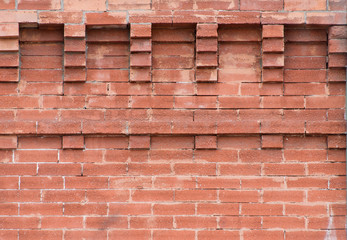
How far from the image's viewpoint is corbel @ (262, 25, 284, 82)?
12.5 feet

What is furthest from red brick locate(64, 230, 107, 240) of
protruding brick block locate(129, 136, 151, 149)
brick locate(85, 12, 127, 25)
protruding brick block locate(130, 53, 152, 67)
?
brick locate(85, 12, 127, 25)

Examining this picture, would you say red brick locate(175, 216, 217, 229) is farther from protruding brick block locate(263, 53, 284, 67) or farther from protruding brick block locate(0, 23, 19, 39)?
protruding brick block locate(0, 23, 19, 39)

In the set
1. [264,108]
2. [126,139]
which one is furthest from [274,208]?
[126,139]

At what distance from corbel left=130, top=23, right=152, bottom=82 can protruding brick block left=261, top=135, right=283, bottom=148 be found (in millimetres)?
967

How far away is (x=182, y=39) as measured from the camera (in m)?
3.88

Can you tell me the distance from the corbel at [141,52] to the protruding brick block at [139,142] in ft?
1.43

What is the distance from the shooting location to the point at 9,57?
12.6 ft

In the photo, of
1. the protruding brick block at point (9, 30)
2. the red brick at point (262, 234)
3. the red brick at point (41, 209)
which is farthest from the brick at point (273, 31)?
the red brick at point (41, 209)

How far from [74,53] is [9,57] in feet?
1.61

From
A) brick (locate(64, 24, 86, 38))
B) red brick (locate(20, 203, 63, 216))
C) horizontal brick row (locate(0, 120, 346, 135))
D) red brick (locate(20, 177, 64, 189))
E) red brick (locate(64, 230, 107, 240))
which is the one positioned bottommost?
red brick (locate(64, 230, 107, 240))

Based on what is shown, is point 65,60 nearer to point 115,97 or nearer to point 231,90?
point 115,97

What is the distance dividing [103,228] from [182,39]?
1.54 meters

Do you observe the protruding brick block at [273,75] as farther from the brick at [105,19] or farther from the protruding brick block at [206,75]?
the brick at [105,19]

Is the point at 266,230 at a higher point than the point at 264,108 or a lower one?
lower
